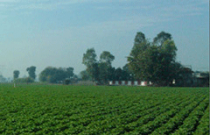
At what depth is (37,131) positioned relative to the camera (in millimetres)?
12375

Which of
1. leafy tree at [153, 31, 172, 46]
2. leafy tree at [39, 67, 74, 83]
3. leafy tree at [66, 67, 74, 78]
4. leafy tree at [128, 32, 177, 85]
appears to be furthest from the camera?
leafy tree at [66, 67, 74, 78]

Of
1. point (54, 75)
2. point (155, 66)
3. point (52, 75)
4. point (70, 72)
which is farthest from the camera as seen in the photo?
point (70, 72)

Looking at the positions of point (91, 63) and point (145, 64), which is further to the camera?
point (91, 63)

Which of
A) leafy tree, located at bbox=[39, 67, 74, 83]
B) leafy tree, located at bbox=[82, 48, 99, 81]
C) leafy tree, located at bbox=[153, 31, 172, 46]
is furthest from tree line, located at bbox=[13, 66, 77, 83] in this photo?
leafy tree, located at bbox=[153, 31, 172, 46]

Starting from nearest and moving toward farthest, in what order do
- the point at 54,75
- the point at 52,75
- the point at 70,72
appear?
the point at 54,75
the point at 52,75
the point at 70,72

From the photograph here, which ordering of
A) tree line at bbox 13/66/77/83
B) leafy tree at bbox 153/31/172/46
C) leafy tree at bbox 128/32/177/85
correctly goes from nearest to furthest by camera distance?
leafy tree at bbox 128/32/177/85
leafy tree at bbox 153/31/172/46
tree line at bbox 13/66/77/83

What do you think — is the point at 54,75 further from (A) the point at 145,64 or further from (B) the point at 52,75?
(A) the point at 145,64

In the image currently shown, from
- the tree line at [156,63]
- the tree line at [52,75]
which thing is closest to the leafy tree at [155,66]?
the tree line at [156,63]

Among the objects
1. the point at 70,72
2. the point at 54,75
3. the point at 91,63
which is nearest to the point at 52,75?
the point at 54,75

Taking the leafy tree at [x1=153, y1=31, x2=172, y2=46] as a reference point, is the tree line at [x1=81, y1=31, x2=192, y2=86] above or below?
below

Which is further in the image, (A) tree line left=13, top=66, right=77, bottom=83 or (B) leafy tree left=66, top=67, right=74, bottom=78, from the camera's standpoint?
(B) leafy tree left=66, top=67, right=74, bottom=78

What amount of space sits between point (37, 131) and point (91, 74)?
336 ft

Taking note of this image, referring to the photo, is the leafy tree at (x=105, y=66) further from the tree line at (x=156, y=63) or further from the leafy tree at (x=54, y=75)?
the leafy tree at (x=54, y=75)

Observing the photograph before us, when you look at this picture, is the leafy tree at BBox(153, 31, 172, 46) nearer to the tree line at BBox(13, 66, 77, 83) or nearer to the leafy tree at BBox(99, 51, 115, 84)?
the leafy tree at BBox(99, 51, 115, 84)
